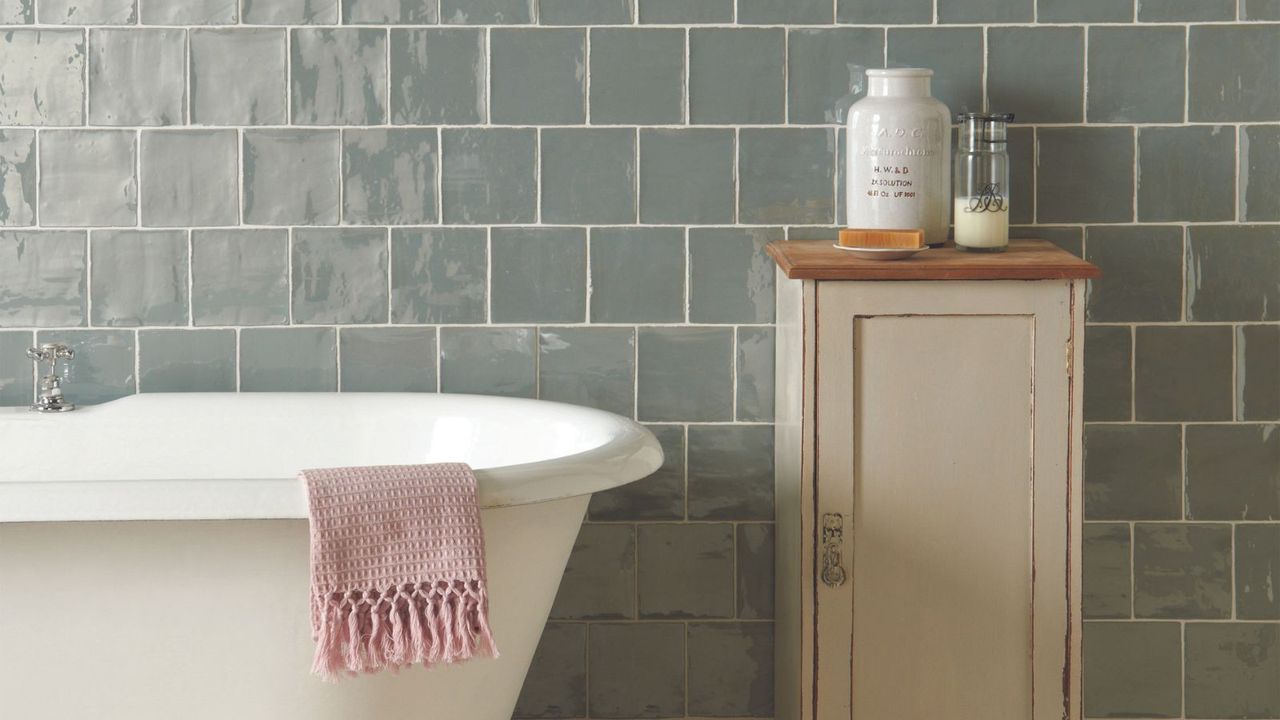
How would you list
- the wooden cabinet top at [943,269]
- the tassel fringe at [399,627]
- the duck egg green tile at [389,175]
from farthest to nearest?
1. the duck egg green tile at [389,175]
2. the wooden cabinet top at [943,269]
3. the tassel fringe at [399,627]

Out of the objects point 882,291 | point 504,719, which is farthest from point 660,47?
point 504,719

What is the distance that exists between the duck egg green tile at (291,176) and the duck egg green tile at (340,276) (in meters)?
0.04

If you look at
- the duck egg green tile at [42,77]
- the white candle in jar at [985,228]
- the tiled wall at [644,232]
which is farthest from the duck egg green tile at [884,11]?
the duck egg green tile at [42,77]

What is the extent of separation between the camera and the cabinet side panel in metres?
1.84

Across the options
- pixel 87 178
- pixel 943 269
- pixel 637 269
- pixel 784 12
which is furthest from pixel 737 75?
pixel 87 178

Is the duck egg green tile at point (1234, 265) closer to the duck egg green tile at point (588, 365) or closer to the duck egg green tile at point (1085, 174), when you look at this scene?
the duck egg green tile at point (1085, 174)

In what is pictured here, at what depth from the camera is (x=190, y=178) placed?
223 cm

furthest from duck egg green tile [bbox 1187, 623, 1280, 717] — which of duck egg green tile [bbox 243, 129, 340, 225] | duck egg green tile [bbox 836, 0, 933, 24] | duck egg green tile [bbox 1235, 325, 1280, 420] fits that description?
duck egg green tile [bbox 243, 129, 340, 225]

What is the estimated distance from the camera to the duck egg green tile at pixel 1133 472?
7.39ft

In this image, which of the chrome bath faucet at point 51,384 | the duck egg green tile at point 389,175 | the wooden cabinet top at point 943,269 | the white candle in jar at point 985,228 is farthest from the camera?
the duck egg green tile at point 389,175

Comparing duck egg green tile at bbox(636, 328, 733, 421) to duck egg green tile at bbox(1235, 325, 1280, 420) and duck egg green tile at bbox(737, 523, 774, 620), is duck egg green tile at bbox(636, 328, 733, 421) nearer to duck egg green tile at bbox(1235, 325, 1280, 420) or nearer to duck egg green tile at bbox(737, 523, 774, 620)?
duck egg green tile at bbox(737, 523, 774, 620)

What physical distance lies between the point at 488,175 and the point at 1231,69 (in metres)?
1.34

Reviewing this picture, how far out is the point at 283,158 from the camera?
87.4 inches

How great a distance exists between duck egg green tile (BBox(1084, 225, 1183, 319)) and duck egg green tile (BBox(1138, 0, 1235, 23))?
0.37 meters
